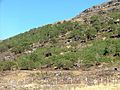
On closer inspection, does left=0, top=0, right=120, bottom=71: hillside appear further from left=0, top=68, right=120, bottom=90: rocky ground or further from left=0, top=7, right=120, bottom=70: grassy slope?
left=0, top=68, right=120, bottom=90: rocky ground

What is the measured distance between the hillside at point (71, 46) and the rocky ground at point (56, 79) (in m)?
3.97

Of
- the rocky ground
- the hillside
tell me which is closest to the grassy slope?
the hillside

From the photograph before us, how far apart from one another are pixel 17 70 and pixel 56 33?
71.6 ft

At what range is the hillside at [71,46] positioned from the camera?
165ft

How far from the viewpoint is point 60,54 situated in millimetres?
54688

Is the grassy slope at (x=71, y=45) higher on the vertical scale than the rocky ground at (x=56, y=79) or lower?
higher

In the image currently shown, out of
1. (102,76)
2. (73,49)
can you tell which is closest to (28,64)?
(73,49)

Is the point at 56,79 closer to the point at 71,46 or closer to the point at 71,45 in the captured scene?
the point at 71,46

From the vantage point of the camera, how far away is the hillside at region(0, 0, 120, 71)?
5019 centimetres

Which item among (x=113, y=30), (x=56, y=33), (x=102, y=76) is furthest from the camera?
(x=56, y=33)

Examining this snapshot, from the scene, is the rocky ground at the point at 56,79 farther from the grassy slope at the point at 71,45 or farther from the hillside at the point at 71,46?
the grassy slope at the point at 71,45

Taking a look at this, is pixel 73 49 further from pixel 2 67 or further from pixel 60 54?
pixel 2 67

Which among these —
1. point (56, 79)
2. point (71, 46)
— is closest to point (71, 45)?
point (71, 46)

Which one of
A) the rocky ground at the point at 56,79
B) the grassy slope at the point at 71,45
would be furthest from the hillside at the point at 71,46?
the rocky ground at the point at 56,79
